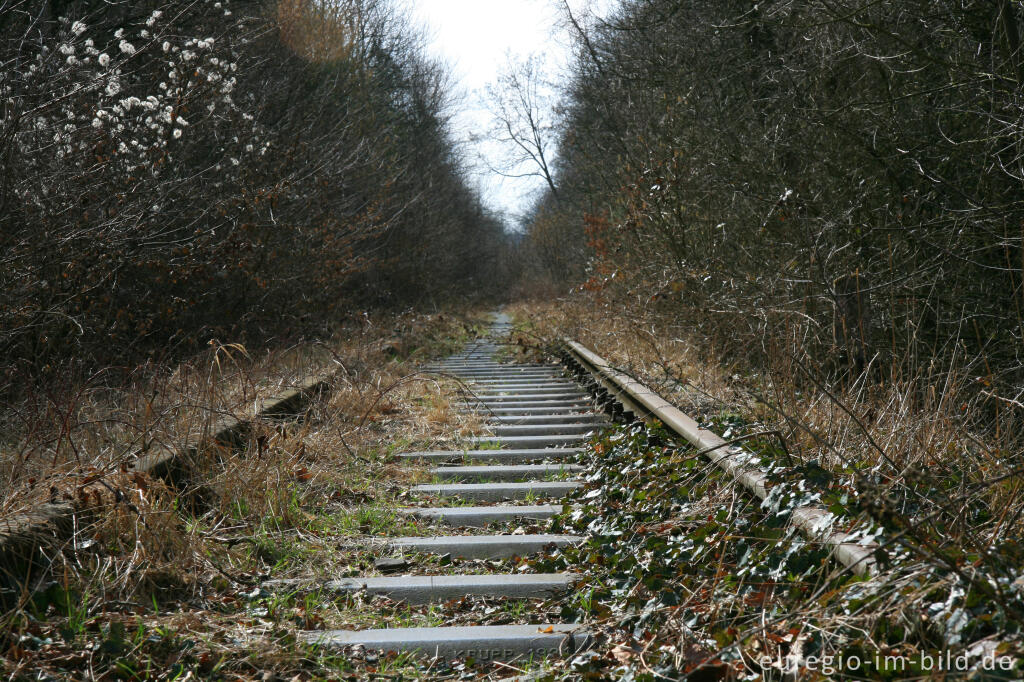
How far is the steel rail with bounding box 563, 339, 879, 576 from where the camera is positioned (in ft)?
9.27

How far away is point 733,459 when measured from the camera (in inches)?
164

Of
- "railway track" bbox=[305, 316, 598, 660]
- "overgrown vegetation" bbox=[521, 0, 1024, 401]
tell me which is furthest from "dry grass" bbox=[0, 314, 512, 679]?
"overgrown vegetation" bbox=[521, 0, 1024, 401]

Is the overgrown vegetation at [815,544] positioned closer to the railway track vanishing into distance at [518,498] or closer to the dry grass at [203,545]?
the railway track vanishing into distance at [518,498]

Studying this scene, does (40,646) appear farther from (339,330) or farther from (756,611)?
(339,330)

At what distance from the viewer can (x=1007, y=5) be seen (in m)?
5.98

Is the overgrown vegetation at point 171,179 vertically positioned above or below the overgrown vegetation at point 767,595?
above

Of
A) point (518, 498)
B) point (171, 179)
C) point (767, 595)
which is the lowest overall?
point (518, 498)

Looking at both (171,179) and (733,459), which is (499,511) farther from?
(171,179)

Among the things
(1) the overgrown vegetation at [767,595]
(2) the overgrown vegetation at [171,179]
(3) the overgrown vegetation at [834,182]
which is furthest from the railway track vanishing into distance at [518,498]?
(2) the overgrown vegetation at [171,179]

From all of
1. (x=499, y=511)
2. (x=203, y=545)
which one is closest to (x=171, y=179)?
(x=499, y=511)

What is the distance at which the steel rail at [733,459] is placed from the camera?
2826 millimetres

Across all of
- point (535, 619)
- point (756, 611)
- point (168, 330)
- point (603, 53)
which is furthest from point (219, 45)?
point (756, 611)

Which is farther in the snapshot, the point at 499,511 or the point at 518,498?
the point at 518,498

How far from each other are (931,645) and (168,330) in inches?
360
